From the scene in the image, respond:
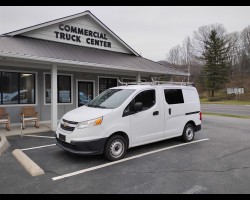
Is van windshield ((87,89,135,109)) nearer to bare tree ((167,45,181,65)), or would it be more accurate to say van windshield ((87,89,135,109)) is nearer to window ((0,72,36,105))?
window ((0,72,36,105))

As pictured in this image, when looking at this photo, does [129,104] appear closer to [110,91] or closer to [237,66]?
[110,91]

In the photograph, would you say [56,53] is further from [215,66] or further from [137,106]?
[215,66]

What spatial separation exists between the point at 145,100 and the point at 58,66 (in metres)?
5.95

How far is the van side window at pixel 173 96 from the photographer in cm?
696

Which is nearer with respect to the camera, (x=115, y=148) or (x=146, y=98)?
(x=115, y=148)

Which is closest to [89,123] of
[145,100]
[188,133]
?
[145,100]

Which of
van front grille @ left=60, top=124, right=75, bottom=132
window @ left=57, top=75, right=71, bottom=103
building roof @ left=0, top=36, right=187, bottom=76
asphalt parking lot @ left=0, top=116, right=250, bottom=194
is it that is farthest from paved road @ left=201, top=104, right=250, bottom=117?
van front grille @ left=60, top=124, right=75, bottom=132

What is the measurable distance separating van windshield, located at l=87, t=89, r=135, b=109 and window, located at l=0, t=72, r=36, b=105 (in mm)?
5739

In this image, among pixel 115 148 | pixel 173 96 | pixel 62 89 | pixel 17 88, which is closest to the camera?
pixel 115 148

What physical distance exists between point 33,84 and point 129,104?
23.0 ft

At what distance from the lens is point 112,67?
10805 mm

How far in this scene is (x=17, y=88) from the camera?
10578 millimetres

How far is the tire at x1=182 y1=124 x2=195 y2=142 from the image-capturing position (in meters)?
7.53

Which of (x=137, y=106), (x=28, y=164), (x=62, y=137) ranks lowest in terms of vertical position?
(x=28, y=164)
